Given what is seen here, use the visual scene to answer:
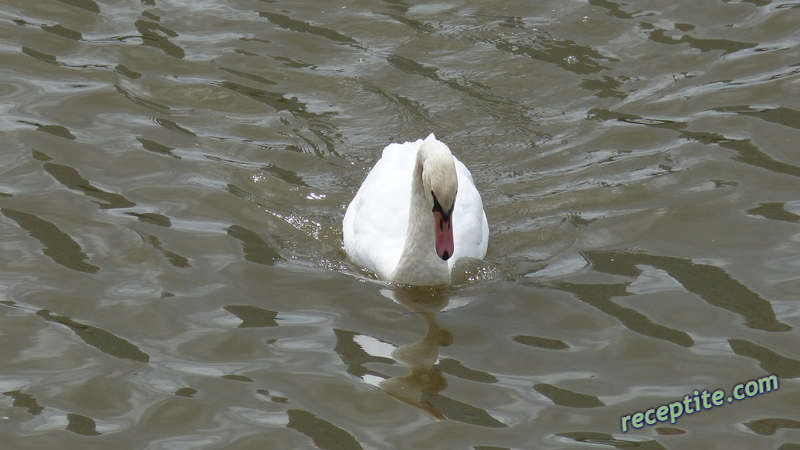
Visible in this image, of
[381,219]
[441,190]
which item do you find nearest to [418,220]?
[381,219]

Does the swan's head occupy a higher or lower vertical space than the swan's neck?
higher

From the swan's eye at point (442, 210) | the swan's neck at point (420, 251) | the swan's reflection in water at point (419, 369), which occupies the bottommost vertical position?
the swan's reflection in water at point (419, 369)

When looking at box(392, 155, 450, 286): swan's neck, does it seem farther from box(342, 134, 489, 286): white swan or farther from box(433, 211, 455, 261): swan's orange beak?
box(433, 211, 455, 261): swan's orange beak

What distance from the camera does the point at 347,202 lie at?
9375 mm

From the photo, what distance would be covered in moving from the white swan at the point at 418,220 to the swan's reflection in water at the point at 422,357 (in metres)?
0.12

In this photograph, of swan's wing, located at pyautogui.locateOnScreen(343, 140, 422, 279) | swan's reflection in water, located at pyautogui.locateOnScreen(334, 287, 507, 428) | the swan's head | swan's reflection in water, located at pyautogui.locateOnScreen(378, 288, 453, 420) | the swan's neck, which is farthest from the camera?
swan's wing, located at pyautogui.locateOnScreen(343, 140, 422, 279)

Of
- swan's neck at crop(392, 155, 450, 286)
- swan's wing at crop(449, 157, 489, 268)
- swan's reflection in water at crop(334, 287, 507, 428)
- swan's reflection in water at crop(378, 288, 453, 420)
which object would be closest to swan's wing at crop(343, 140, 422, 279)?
swan's neck at crop(392, 155, 450, 286)

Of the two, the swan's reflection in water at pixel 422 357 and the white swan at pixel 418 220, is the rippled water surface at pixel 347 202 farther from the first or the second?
the white swan at pixel 418 220

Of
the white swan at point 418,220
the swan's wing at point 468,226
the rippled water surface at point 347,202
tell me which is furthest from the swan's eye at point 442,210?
the rippled water surface at point 347,202

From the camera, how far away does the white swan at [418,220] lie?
7594 mm

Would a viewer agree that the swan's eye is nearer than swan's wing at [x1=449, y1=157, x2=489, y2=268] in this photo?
Yes

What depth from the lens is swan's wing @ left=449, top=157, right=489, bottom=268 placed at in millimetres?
8172

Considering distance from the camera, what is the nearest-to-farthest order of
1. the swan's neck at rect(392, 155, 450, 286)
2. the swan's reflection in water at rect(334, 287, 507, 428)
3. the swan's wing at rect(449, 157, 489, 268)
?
1. the swan's reflection in water at rect(334, 287, 507, 428)
2. the swan's neck at rect(392, 155, 450, 286)
3. the swan's wing at rect(449, 157, 489, 268)

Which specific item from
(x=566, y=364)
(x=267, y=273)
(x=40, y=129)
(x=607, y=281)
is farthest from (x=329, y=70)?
(x=566, y=364)
